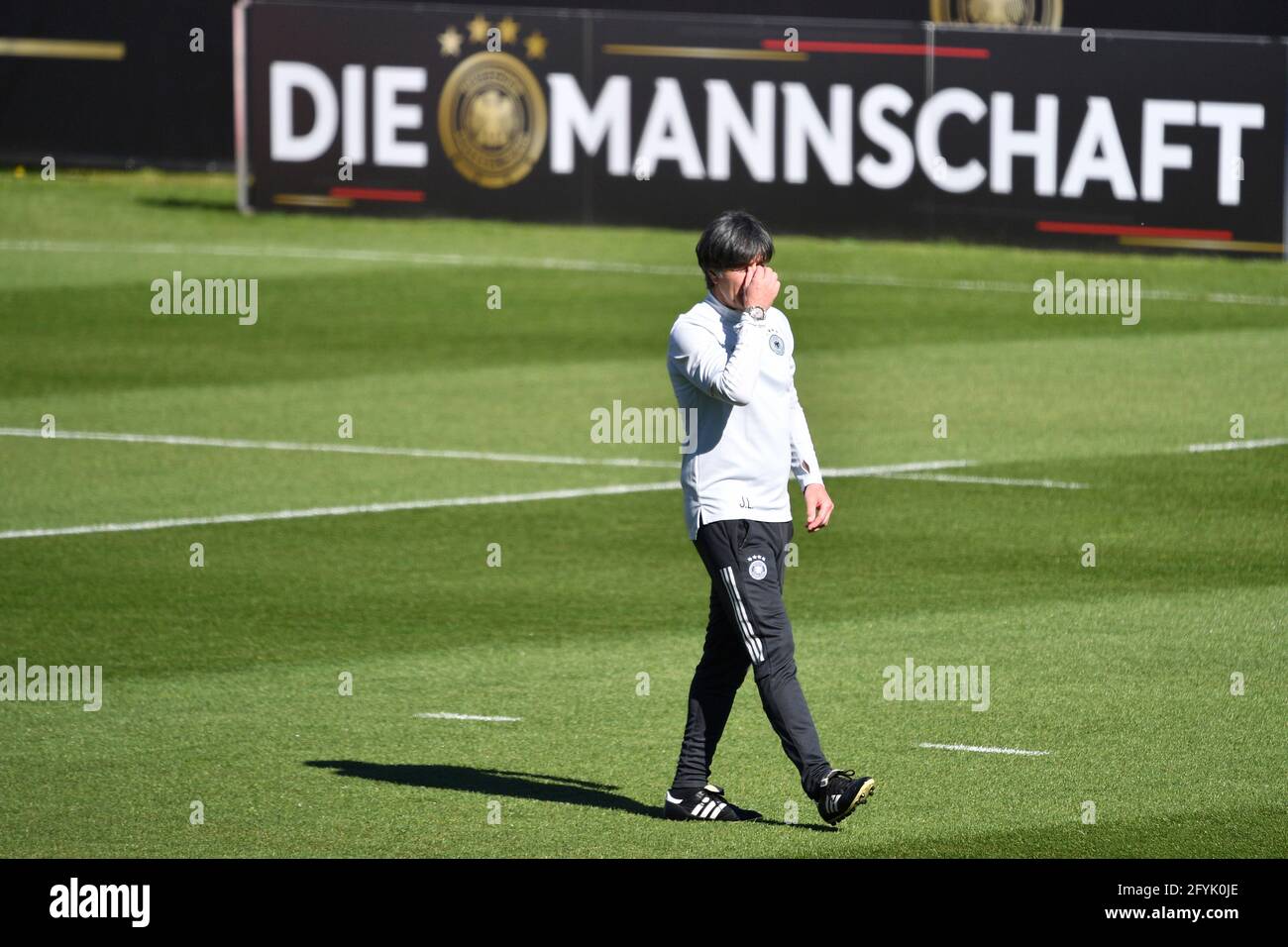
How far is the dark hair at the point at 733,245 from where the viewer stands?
7.74m

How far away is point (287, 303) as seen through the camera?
78.9ft

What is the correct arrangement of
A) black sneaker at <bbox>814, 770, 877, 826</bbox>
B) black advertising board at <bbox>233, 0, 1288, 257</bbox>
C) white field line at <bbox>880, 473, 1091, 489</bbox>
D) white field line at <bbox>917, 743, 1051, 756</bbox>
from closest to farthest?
black sneaker at <bbox>814, 770, 877, 826</bbox>
white field line at <bbox>917, 743, 1051, 756</bbox>
white field line at <bbox>880, 473, 1091, 489</bbox>
black advertising board at <bbox>233, 0, 1288, 257</bbox>

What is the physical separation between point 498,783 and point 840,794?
5.04ft

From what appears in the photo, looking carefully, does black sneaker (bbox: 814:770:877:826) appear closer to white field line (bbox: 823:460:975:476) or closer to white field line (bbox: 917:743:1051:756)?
white field line (bbox: 917:743:1051:756)

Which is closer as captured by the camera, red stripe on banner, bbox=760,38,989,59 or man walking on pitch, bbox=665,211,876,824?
man walking on pitch, bbox=665,211,876,824

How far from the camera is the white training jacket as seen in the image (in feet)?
25.8

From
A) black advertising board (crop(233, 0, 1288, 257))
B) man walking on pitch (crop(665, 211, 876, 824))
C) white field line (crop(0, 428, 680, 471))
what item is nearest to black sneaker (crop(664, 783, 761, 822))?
man walking on pitch (crop(665, 211, 876, 824))

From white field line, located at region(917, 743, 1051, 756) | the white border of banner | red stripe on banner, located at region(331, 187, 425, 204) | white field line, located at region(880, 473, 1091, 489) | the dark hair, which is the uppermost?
the white border of banner

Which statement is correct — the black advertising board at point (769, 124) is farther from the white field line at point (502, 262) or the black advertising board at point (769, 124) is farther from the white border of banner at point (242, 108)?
the white field line at point (502, 262)

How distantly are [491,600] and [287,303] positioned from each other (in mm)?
12766

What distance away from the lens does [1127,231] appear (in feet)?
86.6

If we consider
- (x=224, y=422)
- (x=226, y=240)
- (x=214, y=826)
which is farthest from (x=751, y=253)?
(x=226, y=240)

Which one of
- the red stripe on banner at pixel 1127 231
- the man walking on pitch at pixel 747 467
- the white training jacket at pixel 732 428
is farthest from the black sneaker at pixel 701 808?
the red stripe on banner at pixel 1127 231

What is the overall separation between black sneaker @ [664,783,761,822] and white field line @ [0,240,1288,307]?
56.1 ft
